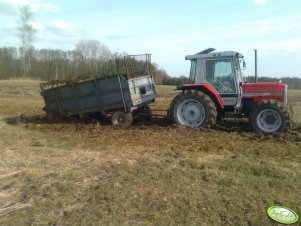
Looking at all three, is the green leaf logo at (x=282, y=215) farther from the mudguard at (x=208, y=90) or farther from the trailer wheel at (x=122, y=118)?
the trailer wheel at (x=122, y=118)

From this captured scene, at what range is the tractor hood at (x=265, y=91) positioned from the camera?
10320 mm

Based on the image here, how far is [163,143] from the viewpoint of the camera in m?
8.93

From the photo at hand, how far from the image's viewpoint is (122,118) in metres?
11.7

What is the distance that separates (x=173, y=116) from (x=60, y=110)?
3969 millimetres

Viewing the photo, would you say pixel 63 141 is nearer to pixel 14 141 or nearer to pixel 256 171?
pixel 14 141

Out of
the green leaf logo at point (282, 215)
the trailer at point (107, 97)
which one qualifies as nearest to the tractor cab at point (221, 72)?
the trailer at point (107, 97)

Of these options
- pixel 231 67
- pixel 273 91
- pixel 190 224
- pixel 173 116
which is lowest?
pixel 190 224

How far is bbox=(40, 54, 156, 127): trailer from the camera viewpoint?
37.7ft

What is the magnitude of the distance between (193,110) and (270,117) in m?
2.11

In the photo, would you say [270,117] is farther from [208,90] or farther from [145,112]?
[145,112]

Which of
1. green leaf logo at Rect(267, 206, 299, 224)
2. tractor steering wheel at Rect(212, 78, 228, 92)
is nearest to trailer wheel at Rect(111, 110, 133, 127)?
tractor steering wheel at Rect(212, 78, 228, 92)

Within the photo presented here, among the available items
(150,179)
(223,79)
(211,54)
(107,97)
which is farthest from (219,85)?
(150,179)

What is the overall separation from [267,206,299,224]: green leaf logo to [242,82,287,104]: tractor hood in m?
5.94

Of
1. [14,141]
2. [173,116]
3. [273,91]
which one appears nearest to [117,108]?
[173,116]
